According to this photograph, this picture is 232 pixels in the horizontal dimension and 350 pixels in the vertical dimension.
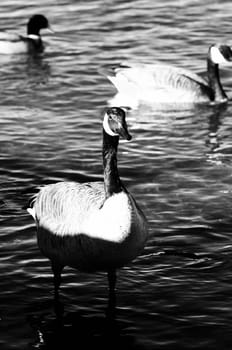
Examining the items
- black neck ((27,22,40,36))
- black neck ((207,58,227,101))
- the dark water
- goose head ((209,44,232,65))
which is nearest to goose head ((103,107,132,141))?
the dark water

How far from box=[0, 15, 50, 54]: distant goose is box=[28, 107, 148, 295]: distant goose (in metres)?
13.5

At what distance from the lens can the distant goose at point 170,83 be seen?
67.4ft

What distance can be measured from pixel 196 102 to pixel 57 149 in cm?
474

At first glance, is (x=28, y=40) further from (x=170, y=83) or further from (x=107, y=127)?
(x=107, y=127)

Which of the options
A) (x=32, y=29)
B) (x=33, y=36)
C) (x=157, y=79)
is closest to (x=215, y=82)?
(x=157, y=79)

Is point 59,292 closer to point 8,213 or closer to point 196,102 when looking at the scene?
point 8,213

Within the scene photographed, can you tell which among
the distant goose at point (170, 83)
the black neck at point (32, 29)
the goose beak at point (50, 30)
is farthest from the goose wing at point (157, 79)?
the goose beak at point (50, 30)

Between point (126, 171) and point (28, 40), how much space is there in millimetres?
9629

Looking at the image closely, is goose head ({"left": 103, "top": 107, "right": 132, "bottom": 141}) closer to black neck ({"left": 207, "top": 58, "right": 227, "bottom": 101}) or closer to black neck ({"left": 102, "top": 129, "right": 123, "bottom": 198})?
black neck ({"left": 102, "top": 129, "right": 123, "bottom": 198})

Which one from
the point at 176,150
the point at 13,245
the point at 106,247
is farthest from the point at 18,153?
the point at 106,247

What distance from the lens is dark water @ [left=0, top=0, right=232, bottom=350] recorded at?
10844mm

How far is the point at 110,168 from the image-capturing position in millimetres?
10922

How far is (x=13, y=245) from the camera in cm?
1277

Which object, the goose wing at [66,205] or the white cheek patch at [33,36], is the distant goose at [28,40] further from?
the goose wing at [66,205]
